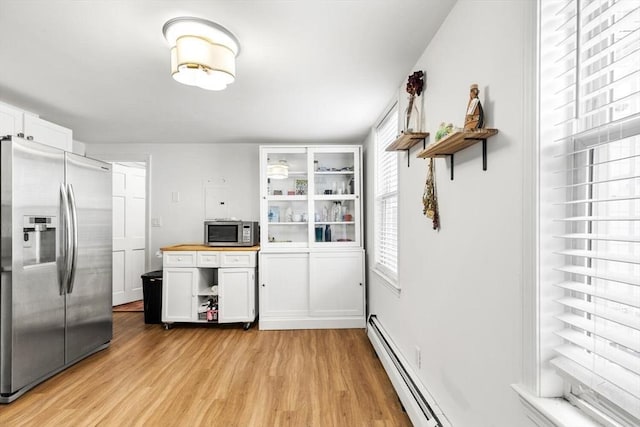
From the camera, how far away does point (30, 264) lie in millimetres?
2359

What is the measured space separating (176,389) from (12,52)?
97.7 inches

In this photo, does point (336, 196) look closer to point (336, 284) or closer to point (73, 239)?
point (336, 284)

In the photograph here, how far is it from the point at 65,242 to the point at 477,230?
2.98 meters

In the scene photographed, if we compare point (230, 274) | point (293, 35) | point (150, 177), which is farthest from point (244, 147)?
point (293, 35)

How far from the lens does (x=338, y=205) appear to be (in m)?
4.09

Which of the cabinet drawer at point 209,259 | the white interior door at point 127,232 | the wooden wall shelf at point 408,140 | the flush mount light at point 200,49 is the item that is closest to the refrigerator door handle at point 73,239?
the cabinet drawer at point 209,259

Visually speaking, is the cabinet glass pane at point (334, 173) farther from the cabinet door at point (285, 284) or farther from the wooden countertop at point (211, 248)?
the wooden countertop at point (211, 248)

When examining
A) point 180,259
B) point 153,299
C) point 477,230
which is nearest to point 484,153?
point 477,230

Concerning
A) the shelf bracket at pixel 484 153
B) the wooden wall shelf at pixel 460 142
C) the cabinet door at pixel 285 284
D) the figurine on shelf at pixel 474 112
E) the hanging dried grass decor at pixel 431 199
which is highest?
the figurine on shelf at pixel 474 112

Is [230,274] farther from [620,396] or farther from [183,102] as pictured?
[620,396]

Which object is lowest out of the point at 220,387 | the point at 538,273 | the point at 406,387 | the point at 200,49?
the point at 220,387

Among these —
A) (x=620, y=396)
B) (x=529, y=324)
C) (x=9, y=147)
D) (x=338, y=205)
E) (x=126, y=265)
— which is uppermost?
(x=9, y=147)

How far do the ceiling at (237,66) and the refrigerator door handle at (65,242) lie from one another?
0.86 metres

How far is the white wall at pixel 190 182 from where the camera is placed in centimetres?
449
